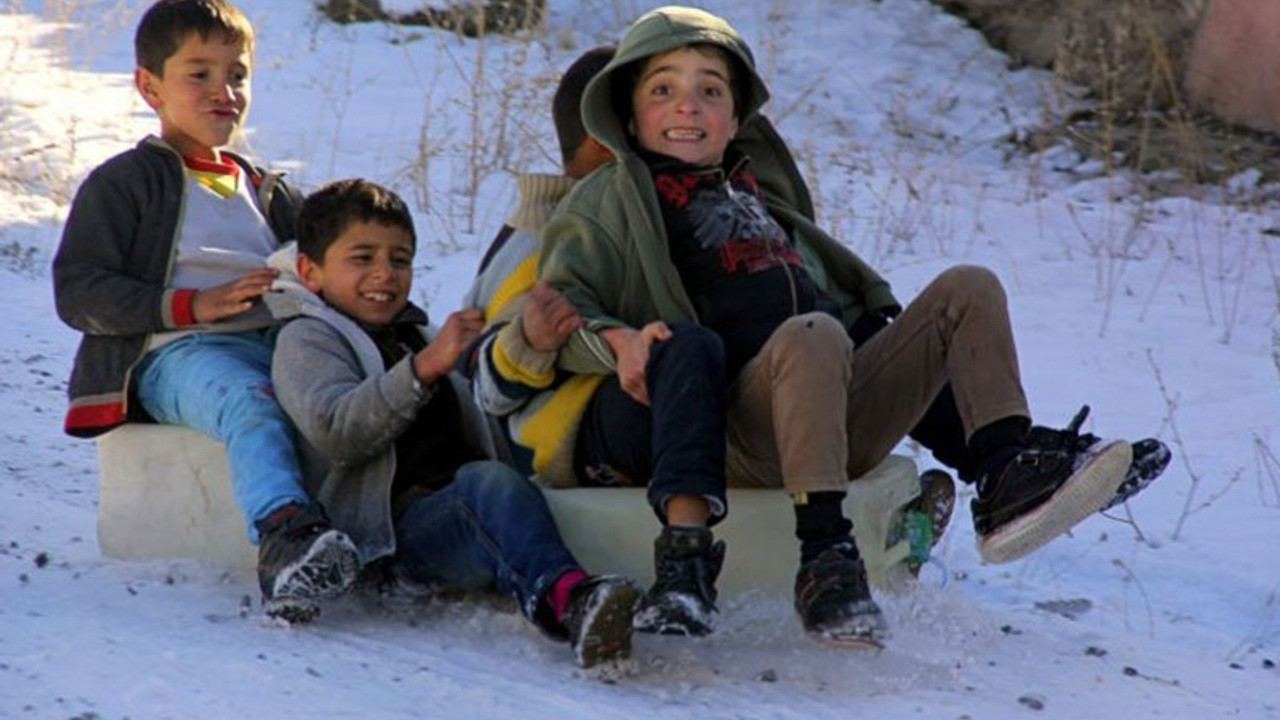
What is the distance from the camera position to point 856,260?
436 centimetres

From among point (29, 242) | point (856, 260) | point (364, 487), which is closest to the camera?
point (364, 487)

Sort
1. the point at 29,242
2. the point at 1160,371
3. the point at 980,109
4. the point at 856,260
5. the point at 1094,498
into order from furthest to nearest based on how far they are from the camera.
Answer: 1. the point at 980,109
2. the point at 29,242
3. the point at 1160,371
4. the point at 856,260
5. the point at 1094,498

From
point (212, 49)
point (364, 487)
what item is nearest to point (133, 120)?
point (212, 49)

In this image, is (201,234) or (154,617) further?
(201,234)

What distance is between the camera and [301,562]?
3705 mm

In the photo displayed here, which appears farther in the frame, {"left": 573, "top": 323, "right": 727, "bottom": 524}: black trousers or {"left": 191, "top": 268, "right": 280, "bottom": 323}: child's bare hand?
{"left": 191, "top": 268, "right": 280, "bottom": 323}: child's bare hand

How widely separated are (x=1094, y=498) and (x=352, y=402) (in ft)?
4.67

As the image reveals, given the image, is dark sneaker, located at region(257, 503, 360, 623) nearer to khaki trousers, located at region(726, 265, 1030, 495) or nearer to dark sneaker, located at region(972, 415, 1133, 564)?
khaki trousers, located at region(726, 265, 1030, 495)

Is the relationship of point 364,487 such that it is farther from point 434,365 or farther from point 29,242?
point 29,242

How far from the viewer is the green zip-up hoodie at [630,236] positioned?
3.96 meters

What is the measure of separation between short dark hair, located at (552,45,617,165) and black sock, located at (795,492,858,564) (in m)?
1.12

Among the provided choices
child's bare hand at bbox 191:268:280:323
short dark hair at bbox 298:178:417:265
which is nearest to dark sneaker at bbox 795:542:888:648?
short dark hair at bbox 298:178:417:265

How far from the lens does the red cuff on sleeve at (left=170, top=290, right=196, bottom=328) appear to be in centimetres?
419

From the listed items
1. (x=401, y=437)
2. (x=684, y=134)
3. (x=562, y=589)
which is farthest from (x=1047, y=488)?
(x=401, y=437)
